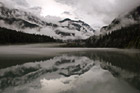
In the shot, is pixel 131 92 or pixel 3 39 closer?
pixel 131 92

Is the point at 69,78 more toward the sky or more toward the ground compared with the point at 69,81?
more toward the ground

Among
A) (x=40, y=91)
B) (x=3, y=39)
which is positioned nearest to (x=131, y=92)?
(x=40, y=91)

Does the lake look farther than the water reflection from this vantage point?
Yes

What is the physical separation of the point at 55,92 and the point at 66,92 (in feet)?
3.42

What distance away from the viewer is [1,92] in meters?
14.9

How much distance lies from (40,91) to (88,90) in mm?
4628

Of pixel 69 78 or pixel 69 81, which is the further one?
pixel 69 78

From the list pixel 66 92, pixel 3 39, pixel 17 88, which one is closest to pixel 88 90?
pixel 66 92

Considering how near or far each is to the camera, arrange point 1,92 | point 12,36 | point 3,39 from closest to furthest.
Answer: point 1,92
point 3,39
point 12,36

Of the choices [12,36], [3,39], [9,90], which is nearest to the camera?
[9,90]

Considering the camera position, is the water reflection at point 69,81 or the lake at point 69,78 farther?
the lake at point 69,78

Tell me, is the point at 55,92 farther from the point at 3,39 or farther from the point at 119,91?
the point at 3,39

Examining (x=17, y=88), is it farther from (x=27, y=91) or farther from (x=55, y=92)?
(x=55, y=92)

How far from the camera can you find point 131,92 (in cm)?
1490
